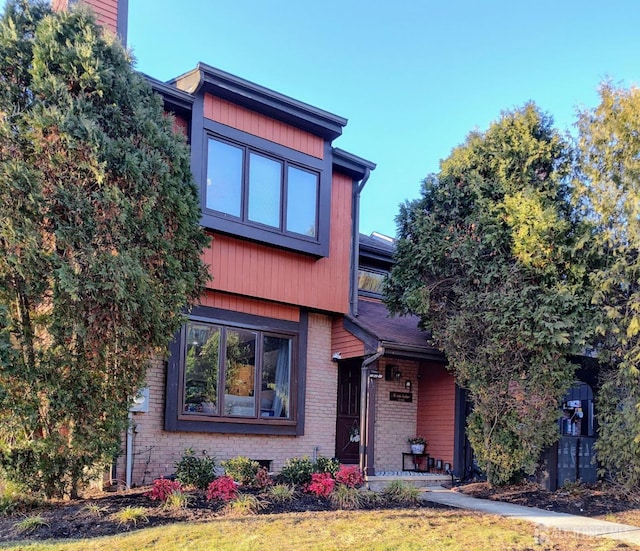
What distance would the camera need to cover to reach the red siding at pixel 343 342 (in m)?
11.0

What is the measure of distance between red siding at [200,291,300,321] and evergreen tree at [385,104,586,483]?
2.07 meters

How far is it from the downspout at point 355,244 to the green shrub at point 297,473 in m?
3.37

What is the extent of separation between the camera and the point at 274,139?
423 inches

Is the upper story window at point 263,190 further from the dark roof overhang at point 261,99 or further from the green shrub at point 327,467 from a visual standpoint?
the green shrub at point 327,467

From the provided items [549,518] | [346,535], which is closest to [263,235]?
[346,535]

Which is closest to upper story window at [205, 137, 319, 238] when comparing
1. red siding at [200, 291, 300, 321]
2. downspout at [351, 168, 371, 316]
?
downspout at [351, 168, 371, 316]

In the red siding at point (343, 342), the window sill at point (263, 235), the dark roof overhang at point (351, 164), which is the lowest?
the red siding at point (343, 342)

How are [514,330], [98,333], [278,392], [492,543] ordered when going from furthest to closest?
[278,392]
[514,330]
[98,333]
[492,543]

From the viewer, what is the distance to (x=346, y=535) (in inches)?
233

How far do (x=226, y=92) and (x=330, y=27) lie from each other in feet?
23.5

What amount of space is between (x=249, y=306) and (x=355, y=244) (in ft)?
8.83

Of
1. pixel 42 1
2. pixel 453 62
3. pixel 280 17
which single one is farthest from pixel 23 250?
pixel 453 62

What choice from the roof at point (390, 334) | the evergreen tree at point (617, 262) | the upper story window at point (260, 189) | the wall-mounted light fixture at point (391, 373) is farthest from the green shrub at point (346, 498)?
the wall-mounted light fixture at point (391, 373)

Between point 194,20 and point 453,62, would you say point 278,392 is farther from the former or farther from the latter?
point 453,62
